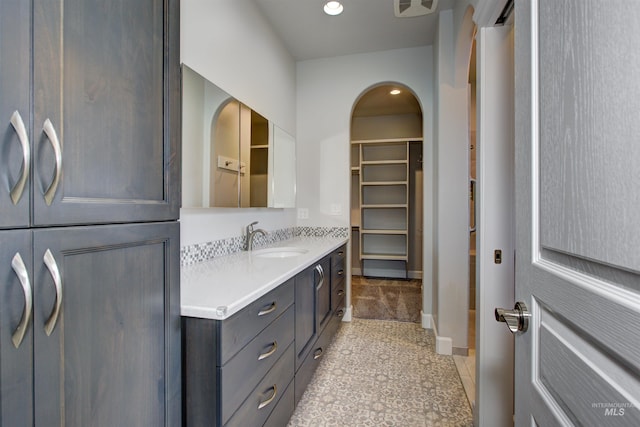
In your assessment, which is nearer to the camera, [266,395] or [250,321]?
[250,321]

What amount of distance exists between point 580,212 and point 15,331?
1.00 meters

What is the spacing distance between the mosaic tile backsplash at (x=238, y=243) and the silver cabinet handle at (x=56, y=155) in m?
1.10

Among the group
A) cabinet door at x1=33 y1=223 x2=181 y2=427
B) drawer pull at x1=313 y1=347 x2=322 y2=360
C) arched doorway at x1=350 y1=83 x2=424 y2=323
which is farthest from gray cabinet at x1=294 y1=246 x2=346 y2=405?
arched doorway at x1=350 y1=83 x2=424 y2=323

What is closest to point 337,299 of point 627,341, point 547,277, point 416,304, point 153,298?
point 416,304

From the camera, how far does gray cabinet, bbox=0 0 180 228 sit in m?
0.53

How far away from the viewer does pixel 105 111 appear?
2.30ft

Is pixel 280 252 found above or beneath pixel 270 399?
above

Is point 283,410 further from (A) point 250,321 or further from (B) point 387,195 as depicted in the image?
(B) point 387,195

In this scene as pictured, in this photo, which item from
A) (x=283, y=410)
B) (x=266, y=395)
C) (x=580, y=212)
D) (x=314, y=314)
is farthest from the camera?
(x=314, y=314)

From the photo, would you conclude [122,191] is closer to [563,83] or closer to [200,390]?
[200,390]

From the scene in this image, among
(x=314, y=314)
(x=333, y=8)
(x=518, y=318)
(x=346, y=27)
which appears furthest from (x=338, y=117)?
(x=518, y=318)

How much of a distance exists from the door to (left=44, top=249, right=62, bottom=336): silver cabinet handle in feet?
3.09

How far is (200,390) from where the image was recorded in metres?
0.97

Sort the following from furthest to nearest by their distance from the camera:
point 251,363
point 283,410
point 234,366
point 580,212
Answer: point 283,410 → point 251,363 → point 234,366 → point 580,212
